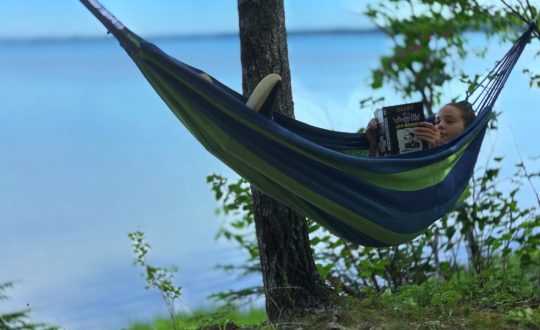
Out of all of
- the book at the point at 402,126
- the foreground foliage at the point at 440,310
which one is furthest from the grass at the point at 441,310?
the book at the point at 402,126

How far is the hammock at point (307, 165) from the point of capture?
1.91m

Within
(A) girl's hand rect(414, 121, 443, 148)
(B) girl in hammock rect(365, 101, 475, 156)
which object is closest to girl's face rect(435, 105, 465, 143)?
(B) girl in hammock rect(365, 101, 475, 156)

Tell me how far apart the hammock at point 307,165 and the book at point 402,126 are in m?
0.15

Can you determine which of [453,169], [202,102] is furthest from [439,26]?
[202,102]

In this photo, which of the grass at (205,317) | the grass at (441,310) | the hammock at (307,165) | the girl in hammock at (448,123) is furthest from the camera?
the grass at (205,317)

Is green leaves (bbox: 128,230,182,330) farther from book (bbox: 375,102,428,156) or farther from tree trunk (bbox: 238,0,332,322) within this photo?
book (bbox: 375,102,428,156)

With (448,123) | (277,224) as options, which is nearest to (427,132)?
(448,123)

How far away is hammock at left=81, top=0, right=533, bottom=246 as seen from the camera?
191cm

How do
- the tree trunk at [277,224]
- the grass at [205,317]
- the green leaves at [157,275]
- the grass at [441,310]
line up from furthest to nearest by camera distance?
the grass at [205,317], the green leaves at [157,275], the tree trunk at [277,224], the grass at [441,310]

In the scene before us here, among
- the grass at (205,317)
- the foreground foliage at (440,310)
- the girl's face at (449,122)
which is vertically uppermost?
the girl's face at (449,122)

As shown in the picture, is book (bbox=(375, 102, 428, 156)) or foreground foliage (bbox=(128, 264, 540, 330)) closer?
foreground foliage (bbox=(128, 264, 540, 330))

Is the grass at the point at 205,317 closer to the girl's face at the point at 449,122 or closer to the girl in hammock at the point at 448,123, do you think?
the girl in hammock at the point at 448,123

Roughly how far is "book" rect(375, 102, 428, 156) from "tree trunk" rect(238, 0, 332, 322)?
358 mm

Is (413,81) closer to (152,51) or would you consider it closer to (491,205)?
(491,205)
